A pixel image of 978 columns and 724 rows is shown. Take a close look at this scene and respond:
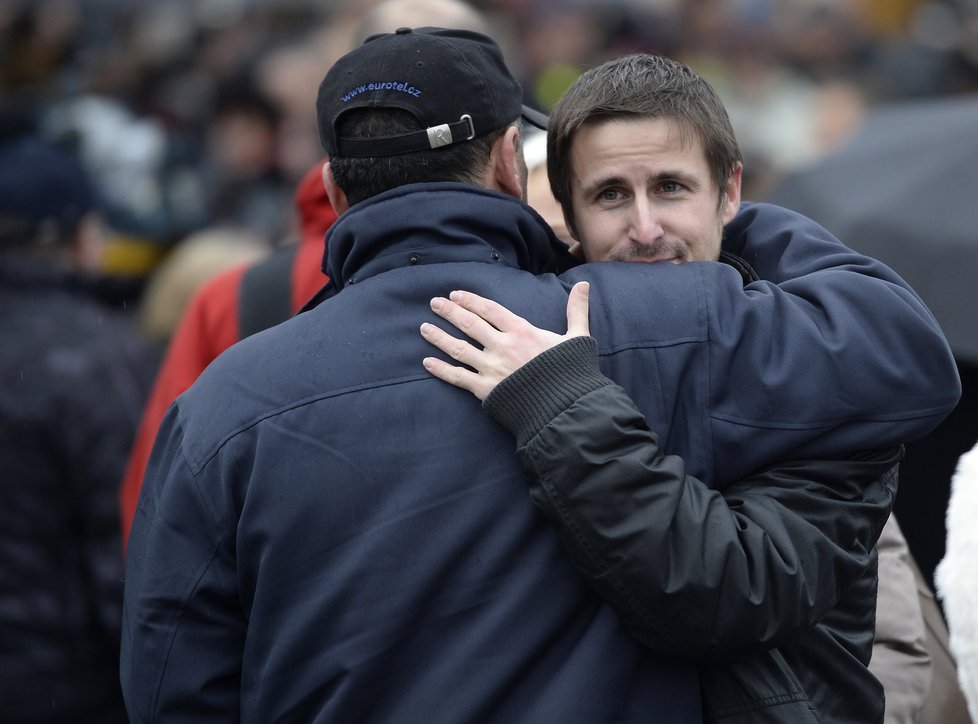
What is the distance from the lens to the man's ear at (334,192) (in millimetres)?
2281

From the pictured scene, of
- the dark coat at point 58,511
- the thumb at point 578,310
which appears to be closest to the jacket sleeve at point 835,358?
the thumb at point 578,310

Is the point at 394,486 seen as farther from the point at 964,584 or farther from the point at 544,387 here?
the point at 964,584

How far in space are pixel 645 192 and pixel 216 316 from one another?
56.0 inches

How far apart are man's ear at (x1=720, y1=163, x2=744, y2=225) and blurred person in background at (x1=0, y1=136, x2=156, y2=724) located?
208 centimetres

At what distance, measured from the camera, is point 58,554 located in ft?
12.5

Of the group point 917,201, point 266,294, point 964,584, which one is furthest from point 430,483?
point 917,201

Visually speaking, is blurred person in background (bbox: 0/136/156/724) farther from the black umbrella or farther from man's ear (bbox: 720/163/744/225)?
the black umbrella

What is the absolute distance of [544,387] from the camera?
1978 mm

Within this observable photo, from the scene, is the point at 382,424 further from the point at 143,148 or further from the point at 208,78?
the point at 208,78

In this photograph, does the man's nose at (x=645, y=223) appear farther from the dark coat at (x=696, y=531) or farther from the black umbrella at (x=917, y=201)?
the black umbrella at (x=917, y=201)

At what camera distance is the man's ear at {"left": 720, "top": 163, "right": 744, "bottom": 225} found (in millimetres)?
2480

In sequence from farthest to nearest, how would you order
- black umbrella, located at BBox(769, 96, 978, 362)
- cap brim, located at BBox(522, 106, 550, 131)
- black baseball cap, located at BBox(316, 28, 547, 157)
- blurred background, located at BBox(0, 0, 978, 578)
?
blurred background, located at BBox(0, 0, 978, 578), black umbrella, located at BBox(769, 96, 978, 362), cap brim, located at BBox(522, 106, 550, 131), black baseball cap, located at BBox(316, 28, 547, 157)

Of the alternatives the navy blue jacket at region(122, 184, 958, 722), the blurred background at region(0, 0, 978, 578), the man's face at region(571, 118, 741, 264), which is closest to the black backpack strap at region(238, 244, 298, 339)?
the man's face at region(571, 118, 741, 264)

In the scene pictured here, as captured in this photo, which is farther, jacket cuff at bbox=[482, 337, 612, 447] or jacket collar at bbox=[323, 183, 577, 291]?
jacket collar at bbox=[323, 183, 577, 291]
